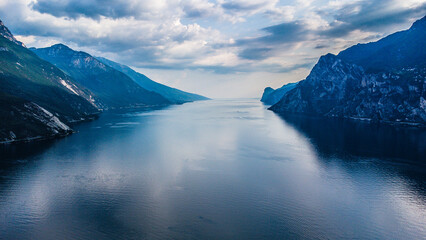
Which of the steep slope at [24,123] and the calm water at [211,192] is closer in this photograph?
the calm water at [211,192]

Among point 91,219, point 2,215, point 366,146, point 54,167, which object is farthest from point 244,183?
point 366,146

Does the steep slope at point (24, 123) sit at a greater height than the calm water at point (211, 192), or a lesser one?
greater

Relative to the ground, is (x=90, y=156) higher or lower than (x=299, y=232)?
higher

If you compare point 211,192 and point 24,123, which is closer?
point 211,192

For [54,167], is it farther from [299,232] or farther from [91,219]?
[299,232]

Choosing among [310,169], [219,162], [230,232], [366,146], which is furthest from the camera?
[366,146]

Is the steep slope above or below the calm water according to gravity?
above

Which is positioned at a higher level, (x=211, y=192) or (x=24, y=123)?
(x=24, y=123)

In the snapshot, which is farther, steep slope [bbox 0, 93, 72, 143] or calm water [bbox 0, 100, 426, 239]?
steep slope [bbox 0, 93, 72, 143]
